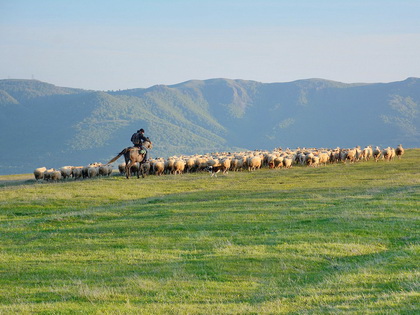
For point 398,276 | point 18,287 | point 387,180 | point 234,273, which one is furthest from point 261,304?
point 387,180

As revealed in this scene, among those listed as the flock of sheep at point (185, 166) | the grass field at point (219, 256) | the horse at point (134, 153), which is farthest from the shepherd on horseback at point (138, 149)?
the grass field at point (219, 256)

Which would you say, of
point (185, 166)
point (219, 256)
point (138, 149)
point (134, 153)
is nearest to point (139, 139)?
point (138, 149)

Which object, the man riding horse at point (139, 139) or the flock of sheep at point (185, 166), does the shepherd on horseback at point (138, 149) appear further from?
the flock of sheep at point (185, 166)

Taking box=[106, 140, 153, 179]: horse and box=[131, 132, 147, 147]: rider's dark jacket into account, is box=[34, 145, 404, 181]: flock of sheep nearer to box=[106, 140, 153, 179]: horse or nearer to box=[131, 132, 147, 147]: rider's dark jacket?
box=[106, 140, 153, 179]: horse

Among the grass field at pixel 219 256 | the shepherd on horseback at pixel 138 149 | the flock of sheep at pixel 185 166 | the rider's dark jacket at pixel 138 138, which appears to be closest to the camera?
the grass field at pixel 219 256

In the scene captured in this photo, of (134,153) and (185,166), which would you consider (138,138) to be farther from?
(185,166)

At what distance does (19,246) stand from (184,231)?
4.12 metres

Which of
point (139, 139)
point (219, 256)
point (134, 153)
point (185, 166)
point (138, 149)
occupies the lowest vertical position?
point (185, 166)

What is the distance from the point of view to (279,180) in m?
32.5

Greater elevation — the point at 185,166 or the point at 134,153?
the point at 134,153

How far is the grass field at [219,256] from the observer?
9.12 metres

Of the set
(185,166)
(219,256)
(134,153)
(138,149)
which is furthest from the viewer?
(185,166)

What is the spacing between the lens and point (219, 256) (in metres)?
12.0

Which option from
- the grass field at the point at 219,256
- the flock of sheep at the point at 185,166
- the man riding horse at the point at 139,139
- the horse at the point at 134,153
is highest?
the man riding horse at the point at 139,139
